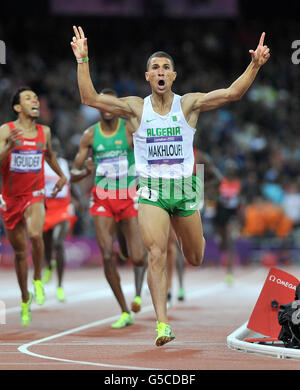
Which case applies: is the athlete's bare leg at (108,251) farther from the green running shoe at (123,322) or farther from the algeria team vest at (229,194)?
the algeria team vest at (229,194)

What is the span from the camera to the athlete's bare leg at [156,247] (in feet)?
24.8

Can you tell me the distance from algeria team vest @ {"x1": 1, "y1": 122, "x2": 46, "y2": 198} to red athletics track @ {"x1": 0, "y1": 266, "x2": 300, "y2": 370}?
5.58ft

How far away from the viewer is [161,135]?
787 cm

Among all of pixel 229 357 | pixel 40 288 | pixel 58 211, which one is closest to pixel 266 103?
pixel 58 211

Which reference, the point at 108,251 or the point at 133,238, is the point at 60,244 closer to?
the point at 133,238

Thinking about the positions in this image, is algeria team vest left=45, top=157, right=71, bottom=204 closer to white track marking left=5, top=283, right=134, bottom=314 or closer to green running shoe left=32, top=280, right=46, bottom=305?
white track marking left=5, top=283, right=134, bottom=314

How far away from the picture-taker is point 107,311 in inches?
475

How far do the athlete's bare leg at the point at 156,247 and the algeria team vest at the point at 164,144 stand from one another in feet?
1.28

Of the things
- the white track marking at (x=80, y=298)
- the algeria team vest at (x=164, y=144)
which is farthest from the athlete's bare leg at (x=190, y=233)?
the white track marking at (x=80, y=298)

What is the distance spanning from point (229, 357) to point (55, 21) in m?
24.8

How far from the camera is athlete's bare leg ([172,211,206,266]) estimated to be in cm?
808

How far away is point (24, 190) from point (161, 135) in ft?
9.50

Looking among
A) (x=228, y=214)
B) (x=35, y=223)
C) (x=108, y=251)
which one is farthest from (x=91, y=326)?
(x=228, y=214)

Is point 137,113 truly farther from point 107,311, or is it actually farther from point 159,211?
point 107,311
